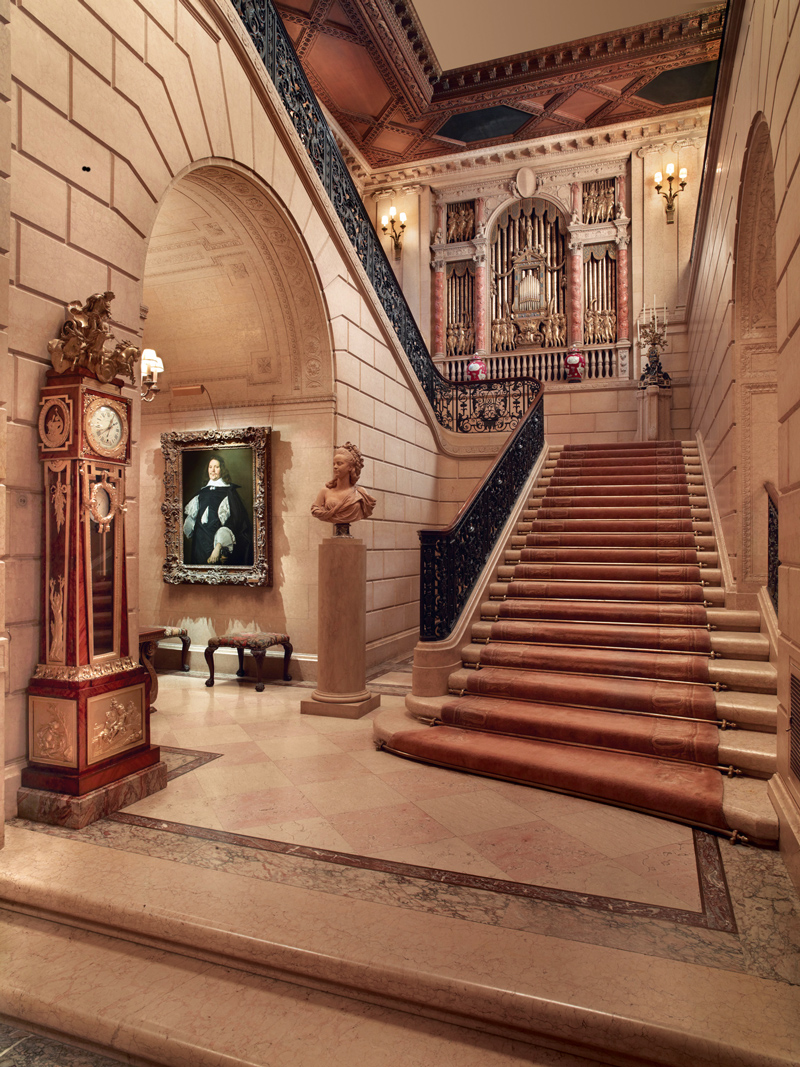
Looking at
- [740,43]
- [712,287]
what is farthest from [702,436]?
[740,43]

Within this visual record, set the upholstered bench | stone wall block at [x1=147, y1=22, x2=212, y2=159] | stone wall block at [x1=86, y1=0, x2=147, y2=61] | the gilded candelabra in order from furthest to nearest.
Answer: the gilded candelabra → the upholstered bench → stone wall block at [x1=147, y1=22, x2=212, y2=159] → stone wall block at [x1=86, y1=0, x2=147, y2=61]

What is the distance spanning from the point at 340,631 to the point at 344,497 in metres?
1.11

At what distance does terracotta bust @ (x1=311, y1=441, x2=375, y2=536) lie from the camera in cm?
542

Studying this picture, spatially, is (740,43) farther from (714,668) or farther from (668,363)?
(668,363)

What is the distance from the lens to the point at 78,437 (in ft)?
10.5

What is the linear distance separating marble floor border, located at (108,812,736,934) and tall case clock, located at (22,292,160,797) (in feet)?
1.29

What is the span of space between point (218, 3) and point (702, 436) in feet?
23.1

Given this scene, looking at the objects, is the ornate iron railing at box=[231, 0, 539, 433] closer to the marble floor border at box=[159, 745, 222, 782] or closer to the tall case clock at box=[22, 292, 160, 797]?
the tall case clock at box=[22, 292, 160, 797]

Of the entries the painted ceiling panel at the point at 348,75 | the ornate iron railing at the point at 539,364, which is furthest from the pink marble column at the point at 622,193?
the painted ceiling panel at the point at 348,75

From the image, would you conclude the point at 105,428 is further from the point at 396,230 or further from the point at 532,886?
the point at 396,230

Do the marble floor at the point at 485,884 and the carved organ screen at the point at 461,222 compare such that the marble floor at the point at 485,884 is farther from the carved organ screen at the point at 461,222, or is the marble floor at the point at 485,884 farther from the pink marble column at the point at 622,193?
the carved organ screen at the point at 461,222

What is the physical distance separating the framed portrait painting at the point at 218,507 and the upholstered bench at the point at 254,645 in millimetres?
606

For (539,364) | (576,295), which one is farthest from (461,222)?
(539,364)

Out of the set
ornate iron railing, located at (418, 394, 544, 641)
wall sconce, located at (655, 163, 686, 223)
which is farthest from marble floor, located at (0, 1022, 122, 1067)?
wall sconce, located at (655, 163, 686, 223)
